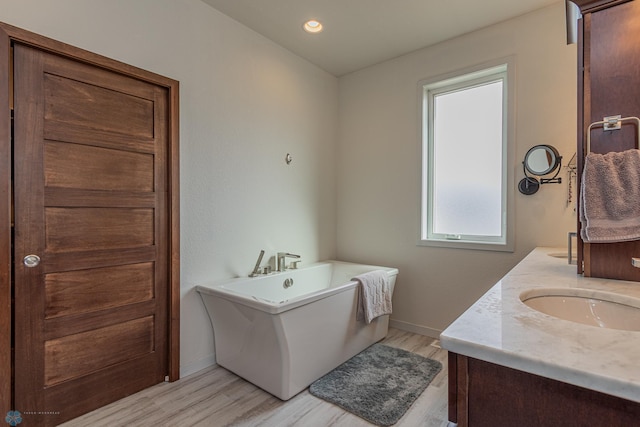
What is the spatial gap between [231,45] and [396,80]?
166cm

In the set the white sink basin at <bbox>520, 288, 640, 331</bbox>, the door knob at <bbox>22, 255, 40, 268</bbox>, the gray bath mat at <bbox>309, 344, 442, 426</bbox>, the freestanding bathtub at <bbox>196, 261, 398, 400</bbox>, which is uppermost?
the door knob at <bbox>22, 255, 40, 268</bbox>

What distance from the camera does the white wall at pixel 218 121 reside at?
1971 millimetres

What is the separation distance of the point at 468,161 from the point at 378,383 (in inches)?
82.6

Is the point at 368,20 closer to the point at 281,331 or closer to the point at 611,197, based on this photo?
the point at 611,197

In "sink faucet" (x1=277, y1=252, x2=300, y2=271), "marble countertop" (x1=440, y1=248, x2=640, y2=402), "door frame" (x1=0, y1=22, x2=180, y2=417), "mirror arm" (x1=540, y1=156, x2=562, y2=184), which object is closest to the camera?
"marble countertop" (x1=440, y1=248, x2=640, y2=402)

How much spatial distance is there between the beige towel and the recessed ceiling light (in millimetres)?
2247

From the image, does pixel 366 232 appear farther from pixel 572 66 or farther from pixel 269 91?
pixel 572 66

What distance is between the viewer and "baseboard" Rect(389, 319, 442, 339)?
3049 millimetres

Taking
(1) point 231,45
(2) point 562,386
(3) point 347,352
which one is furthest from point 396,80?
(2) point 562,386

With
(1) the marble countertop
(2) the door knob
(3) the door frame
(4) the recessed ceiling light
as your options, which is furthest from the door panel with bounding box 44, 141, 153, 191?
(1) the marble countertop

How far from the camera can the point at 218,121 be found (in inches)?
101

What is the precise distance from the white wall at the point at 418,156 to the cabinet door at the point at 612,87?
1.29 m

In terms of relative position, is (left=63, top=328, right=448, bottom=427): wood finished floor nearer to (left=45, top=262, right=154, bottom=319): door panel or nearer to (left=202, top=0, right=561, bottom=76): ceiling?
(left=45, top=262, right=154, bottom=319): door panel

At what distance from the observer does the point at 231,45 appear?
2.64 metres
